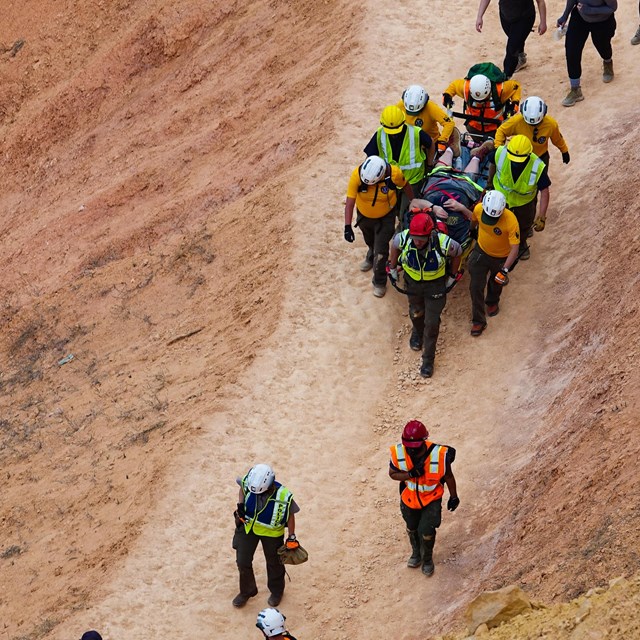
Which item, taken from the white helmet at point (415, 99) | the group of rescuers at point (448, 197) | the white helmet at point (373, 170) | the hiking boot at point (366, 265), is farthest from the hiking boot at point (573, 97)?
the white helmet at point (373, 170)

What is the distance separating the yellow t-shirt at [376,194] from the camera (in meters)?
12.4

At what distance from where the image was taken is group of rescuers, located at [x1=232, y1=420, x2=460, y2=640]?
930 centimetres

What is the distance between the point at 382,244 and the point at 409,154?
3.50ft

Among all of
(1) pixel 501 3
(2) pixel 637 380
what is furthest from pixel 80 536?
(1) pixel 501 3

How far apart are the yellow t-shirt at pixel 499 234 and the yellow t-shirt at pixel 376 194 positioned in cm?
101

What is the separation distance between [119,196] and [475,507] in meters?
9.31

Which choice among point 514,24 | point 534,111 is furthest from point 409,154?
point 514,24

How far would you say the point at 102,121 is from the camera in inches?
786

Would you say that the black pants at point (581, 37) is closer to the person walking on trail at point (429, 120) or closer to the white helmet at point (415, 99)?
the person walking on trail at point (429, 120)

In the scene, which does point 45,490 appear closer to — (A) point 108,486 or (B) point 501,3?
(A) point 108,486

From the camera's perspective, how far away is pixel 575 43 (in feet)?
49.0

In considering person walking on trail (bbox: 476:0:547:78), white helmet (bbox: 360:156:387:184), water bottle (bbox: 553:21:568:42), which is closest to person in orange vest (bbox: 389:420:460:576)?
white helmet (bbox: 360:156:387:184)

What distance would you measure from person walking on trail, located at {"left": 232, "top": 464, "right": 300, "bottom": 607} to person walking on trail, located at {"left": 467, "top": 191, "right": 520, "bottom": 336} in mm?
3607

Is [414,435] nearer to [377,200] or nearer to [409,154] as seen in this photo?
[377,200]
